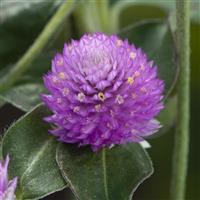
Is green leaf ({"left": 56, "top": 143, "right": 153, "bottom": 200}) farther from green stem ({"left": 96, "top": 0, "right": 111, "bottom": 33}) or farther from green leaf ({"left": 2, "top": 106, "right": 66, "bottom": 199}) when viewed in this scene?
green stem ({"left": 96, "top": 0, "right": 111, "bottom": 33})

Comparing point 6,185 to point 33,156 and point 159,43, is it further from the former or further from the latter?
point 159,43

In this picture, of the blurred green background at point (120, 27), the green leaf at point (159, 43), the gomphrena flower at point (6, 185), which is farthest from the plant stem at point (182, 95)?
the gomphrena flower at point (6, 185)

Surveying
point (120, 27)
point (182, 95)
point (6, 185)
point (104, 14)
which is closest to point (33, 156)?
point (6, 185)

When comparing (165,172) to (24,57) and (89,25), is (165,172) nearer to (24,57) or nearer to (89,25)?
(89,25)

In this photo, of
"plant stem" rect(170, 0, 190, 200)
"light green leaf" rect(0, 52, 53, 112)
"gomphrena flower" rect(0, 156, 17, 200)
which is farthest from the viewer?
"light green leaf" rect(0, 52, 53, 112)

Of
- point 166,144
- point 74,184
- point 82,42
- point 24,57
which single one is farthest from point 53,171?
point 166,144

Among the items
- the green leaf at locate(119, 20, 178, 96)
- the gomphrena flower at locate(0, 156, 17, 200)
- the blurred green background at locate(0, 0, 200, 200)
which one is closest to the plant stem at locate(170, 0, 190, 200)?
the green leaf at locate(119, 20, 178, 96)

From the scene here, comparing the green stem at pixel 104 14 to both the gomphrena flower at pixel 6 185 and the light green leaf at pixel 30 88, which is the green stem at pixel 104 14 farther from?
the gomphrena flower at pixel 6 185
